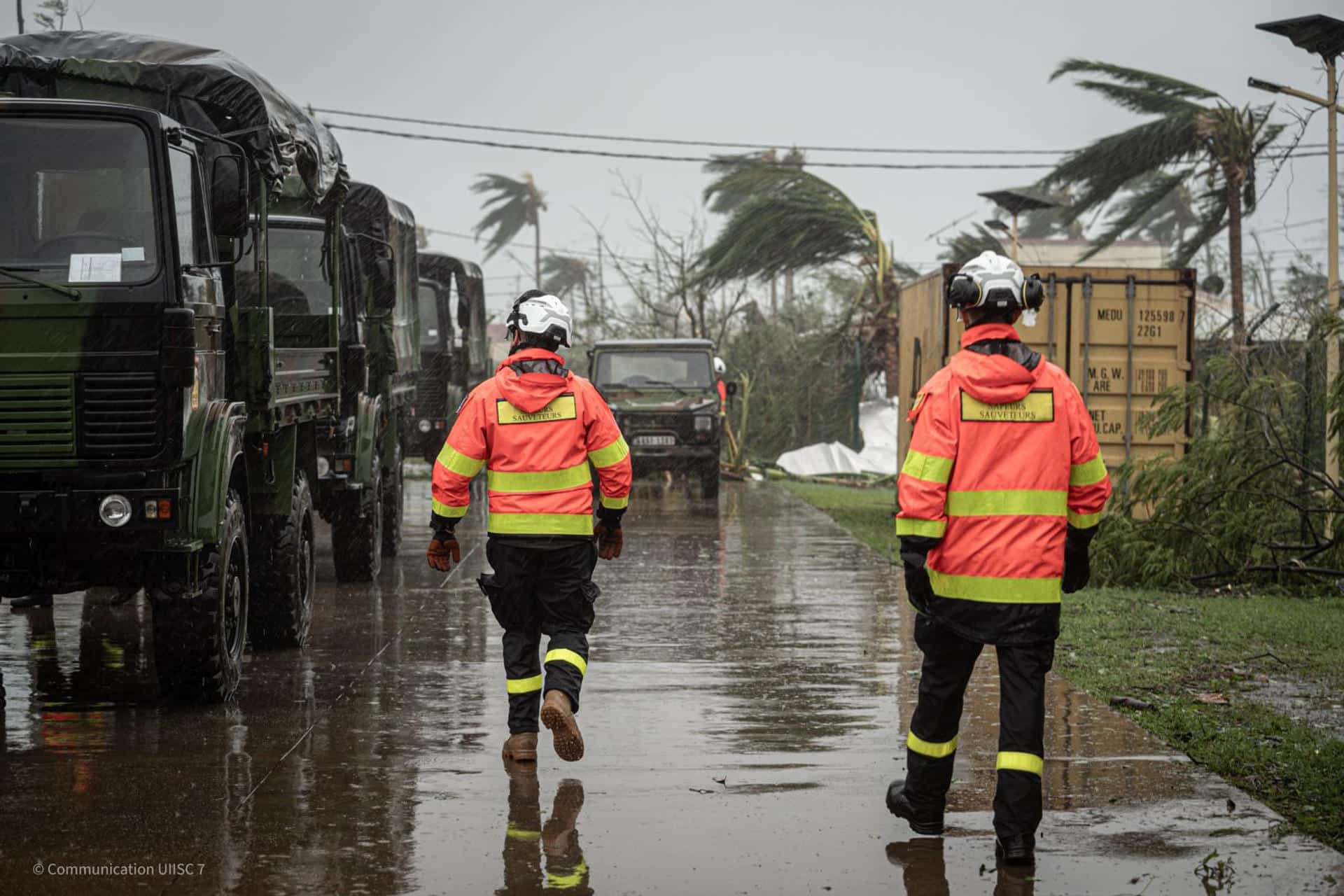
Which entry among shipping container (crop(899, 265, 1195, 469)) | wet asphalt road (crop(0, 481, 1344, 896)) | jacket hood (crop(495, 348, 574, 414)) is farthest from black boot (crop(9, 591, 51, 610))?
shipping container (crop(899, 265, 1195, 469))

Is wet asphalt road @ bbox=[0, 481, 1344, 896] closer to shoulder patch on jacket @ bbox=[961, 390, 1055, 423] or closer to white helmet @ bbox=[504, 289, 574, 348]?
shoulder patch on jacket @ bbox=[961, 390, 1055, 423]

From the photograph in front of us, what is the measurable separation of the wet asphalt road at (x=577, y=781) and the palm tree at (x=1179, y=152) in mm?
14768

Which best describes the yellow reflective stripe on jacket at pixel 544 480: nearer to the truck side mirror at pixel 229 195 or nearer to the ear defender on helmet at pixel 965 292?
the ear defender on helmet at pixel 965 292

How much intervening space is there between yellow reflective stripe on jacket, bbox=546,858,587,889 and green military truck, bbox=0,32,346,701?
9.20 ft

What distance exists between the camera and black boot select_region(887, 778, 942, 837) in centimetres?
552

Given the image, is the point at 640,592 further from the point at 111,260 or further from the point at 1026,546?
the point at 1026,546

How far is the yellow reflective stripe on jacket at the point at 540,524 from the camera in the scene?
668cm

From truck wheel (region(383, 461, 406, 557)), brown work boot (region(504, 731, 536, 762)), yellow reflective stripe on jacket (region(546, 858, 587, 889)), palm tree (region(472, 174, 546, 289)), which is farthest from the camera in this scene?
palm tree (region(472, 174, 546, 289))

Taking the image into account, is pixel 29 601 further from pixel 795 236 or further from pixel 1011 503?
pixel 795 236

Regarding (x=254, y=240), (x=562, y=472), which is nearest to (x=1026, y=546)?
(x=562, y=472)

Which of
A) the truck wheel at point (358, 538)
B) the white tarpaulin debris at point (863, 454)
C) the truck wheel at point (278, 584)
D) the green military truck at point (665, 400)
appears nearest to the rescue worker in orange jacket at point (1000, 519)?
the truck wheel at point (278, 584)

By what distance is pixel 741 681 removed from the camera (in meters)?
8.60

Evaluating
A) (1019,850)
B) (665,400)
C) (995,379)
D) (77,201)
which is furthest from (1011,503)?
(665,400)

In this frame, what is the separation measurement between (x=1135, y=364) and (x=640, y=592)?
5097 mm
